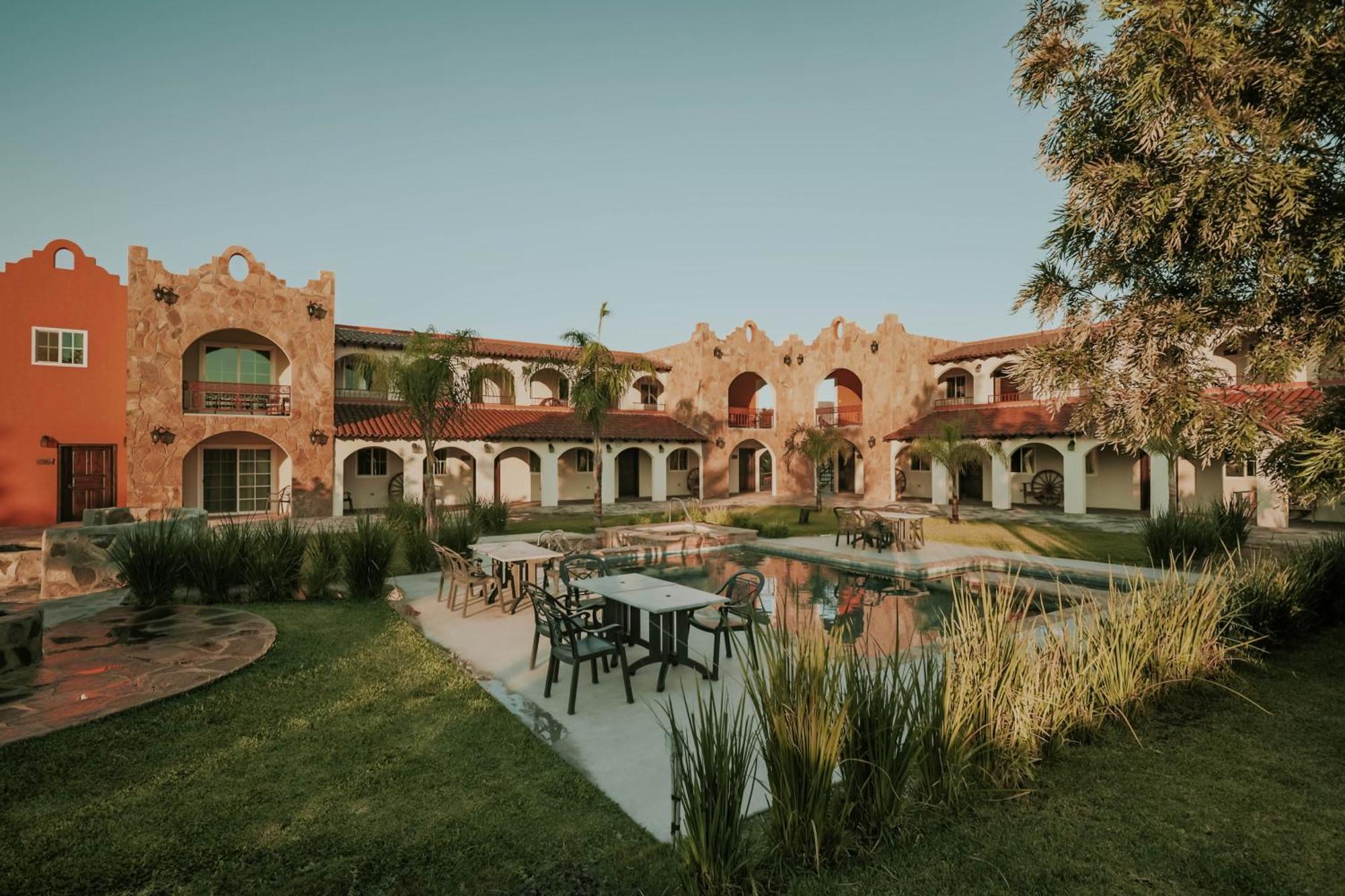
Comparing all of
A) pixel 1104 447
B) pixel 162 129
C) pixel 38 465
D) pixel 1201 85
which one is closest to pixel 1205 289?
pixel 1201 85

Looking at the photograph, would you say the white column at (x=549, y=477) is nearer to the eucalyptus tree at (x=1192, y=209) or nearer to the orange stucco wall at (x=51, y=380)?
the orange stucco wall at (x=51, y=380)

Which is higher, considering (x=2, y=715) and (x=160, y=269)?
(x=160, y=269)

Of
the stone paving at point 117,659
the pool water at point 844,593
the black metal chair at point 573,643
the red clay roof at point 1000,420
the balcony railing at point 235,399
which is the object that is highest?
the balcony railing at point 235,399

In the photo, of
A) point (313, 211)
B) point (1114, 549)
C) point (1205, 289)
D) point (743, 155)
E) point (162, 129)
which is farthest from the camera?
point (743, 155)

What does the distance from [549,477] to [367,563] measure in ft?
47.2

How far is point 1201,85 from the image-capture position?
5.72 metres

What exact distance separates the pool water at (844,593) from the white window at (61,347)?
53.8 ft

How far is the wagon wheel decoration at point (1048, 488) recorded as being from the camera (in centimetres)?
2420

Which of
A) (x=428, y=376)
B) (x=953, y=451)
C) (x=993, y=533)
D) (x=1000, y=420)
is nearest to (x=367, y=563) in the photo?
(x=428, y=376)

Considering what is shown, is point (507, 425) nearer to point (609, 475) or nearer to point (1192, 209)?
point (609, 475)

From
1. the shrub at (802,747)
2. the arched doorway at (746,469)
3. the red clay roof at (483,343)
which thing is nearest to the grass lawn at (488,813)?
the shrub at (802,747)

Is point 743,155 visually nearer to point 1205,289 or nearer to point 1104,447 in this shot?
point 1205,289

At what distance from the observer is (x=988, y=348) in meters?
25.1

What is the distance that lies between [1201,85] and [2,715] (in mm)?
10606
